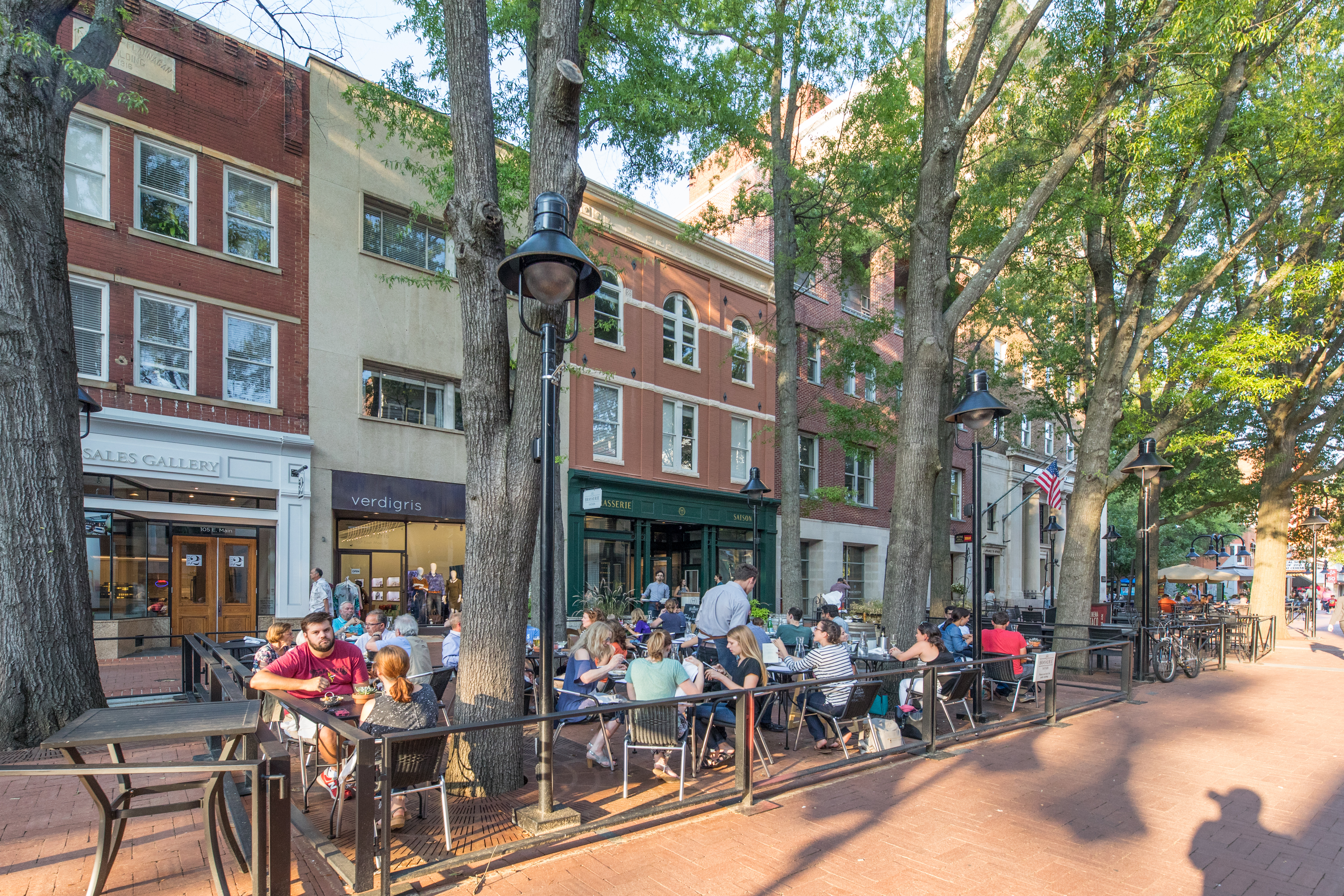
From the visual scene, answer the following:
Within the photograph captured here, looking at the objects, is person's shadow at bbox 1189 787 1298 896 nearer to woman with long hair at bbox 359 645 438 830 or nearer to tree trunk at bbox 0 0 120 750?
woman with long hair at bbox 359 645 438 830

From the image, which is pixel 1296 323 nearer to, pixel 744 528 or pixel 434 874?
pixel 744 528

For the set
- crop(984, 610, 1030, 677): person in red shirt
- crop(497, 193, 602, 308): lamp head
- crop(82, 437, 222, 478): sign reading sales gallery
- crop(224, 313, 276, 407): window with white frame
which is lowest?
crop(984, 610, 1030, 677): person in red shirt

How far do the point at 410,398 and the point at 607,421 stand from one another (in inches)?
210

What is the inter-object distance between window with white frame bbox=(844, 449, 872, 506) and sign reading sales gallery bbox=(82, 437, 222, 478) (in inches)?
728

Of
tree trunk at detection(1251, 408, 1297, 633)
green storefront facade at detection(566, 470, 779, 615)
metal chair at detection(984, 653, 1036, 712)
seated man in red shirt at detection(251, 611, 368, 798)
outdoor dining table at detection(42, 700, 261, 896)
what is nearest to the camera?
outdoor dining table at detection(42, 700, 261, 896)

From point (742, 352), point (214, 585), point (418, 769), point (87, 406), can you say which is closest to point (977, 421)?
point (418, 769)

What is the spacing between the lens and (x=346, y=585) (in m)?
15.4

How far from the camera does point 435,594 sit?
17.8 metres

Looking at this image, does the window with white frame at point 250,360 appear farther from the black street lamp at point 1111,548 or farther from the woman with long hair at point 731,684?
the black street lamp at point 1111,548

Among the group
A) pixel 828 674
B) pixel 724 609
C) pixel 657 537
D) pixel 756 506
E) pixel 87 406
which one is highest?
pixel 87 406

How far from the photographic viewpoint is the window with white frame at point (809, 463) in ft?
84.9

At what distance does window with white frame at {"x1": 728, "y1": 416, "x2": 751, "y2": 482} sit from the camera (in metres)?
24.0

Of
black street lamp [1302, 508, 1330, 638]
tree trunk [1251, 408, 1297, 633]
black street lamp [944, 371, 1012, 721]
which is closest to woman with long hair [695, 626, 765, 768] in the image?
black street lamp [944, 371, 1012, 721]

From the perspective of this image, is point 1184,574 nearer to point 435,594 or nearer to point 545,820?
point 435,594
